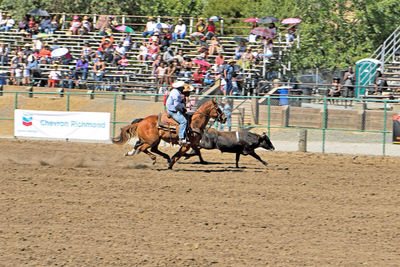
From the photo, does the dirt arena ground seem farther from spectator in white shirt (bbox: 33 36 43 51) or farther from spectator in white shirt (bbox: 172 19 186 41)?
spectator in white shirt (bbox: 33 36 43 51)

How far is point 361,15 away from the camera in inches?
1448

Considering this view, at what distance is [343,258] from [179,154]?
834cm

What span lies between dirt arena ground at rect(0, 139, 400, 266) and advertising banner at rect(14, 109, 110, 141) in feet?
19.0

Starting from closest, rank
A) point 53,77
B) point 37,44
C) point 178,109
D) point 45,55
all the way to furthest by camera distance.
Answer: point 178,109, point 53,77, point 45,55, point 37,44

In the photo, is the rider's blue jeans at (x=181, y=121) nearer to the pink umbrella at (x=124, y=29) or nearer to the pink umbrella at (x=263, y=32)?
the pink umbrella at (x=263, y=32)

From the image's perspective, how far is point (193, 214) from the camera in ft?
37.2

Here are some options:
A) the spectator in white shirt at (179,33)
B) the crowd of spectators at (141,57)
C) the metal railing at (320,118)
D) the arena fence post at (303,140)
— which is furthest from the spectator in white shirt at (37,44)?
the arena fence post at (303,140)

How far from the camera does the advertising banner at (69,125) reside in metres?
24.0

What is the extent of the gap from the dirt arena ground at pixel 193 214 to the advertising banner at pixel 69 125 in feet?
19.0

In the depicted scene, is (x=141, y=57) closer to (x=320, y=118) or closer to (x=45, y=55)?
(x=45, y=55)

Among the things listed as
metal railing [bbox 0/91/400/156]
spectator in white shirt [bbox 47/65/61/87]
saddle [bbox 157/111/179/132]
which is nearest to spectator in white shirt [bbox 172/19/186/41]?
spectator in white shirt [bbox 47/65/61/87]

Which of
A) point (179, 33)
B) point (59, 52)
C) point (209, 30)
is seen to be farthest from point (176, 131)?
point (179, 33)

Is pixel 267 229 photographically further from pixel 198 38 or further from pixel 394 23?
pixel 394 23

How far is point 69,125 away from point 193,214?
45.1 feet
